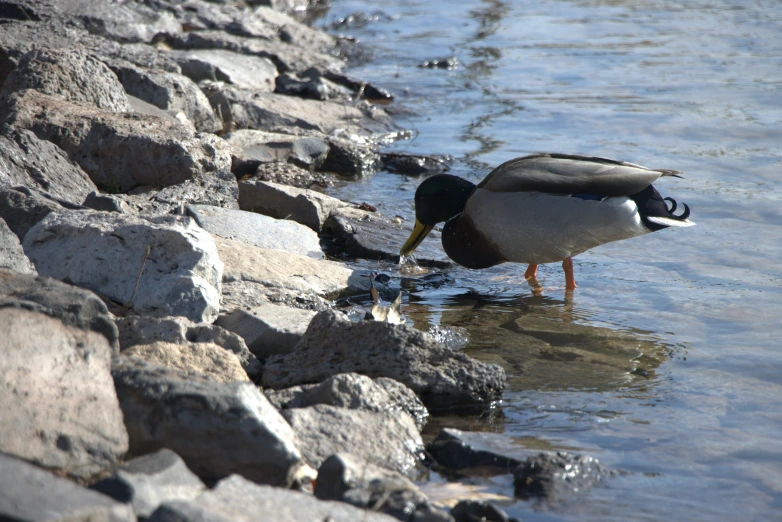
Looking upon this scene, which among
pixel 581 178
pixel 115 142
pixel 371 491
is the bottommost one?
pixel 371 491

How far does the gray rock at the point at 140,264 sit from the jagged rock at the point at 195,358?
0.50 m

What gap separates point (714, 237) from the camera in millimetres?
6406

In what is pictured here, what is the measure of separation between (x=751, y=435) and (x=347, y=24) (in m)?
14.1

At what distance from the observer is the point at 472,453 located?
3207mm

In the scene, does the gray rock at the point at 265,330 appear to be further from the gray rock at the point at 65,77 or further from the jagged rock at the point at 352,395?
the gray rock at the point at 65,77

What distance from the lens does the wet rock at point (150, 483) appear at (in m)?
2.26

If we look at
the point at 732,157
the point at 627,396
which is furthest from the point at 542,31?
the point at 627,396

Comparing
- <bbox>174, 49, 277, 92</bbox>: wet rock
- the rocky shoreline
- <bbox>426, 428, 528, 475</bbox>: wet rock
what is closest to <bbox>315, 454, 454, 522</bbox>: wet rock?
the rocky shoreline

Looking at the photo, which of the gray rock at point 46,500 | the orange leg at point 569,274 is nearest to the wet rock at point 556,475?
the gray rock at point 46,500

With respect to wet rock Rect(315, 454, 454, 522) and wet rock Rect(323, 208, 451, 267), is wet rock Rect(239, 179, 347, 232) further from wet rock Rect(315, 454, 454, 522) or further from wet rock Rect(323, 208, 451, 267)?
wet rock Rect(315, 454, 454, 522)

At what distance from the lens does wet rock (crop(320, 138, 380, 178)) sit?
25.5ft

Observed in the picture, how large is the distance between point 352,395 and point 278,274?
1625mm

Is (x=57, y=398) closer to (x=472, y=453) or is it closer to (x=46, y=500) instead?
(x=46, y=500)

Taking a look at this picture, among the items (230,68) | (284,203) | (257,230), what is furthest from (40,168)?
(230,68)
